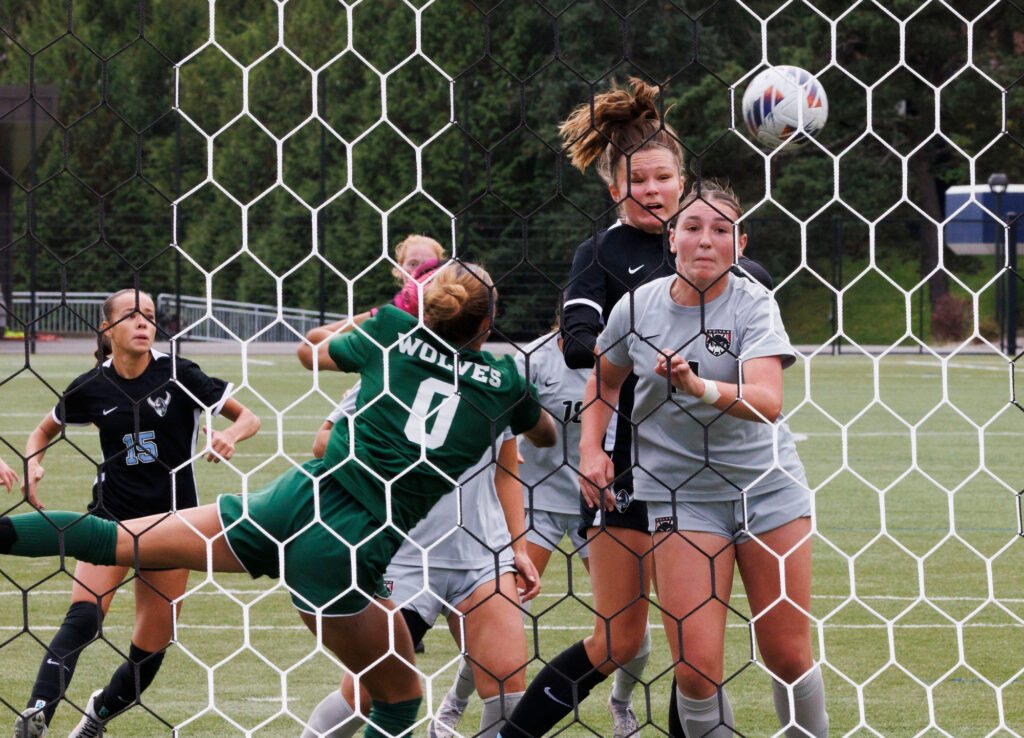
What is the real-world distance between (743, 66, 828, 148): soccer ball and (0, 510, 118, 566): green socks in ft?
8.87

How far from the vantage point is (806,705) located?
119 inches

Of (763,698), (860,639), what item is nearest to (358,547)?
(763,698)

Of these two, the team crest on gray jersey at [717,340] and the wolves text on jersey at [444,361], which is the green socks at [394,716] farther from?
the team crest on gray jersey at [717,340]

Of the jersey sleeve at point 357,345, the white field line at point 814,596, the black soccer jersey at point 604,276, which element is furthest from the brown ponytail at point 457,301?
the white field line at point 814,596

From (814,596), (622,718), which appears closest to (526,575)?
(622,718)

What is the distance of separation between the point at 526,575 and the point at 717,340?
0.75 m

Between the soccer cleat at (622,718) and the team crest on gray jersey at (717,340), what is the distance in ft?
3.96

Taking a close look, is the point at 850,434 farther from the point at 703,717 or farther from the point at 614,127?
the point at 703,717

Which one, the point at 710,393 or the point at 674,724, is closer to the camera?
the point at 710,393

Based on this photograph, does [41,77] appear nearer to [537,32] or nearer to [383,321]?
[537,32]

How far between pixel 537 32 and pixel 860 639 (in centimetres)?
2728

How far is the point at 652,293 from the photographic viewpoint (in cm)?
305

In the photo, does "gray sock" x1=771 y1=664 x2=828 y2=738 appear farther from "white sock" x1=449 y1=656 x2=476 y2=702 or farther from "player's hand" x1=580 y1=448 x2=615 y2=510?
"white sock" x1=449 y1=656 x2=476 y2=702

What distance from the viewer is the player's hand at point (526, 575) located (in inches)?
125
